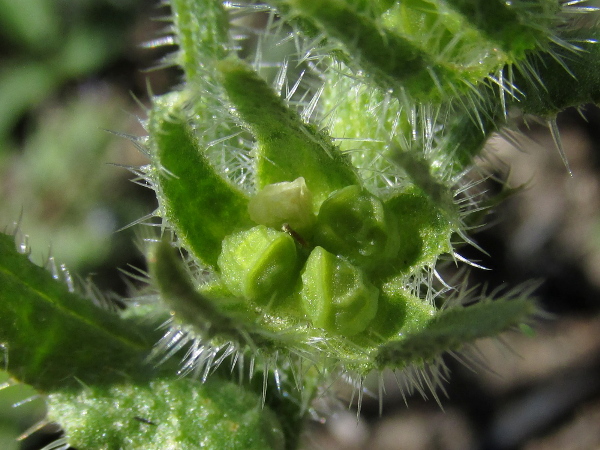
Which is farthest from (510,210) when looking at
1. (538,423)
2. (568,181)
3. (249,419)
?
(249,419)

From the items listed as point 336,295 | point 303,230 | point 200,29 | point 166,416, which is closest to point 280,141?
point 303,230

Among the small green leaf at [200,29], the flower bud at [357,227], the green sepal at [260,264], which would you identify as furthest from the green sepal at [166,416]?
the small green leaf at [200,29]

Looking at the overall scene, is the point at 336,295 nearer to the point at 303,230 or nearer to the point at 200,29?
the point at 303,230

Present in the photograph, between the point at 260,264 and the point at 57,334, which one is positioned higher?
the point at 260,264

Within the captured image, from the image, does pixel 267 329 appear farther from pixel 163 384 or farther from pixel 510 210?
pixel 510 210

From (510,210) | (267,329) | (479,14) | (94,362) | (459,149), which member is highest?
(479,14)

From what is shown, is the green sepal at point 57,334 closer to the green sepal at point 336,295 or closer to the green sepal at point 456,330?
the green sepal at point 336,295

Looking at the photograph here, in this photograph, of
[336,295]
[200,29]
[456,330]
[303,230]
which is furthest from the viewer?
[200,29]
